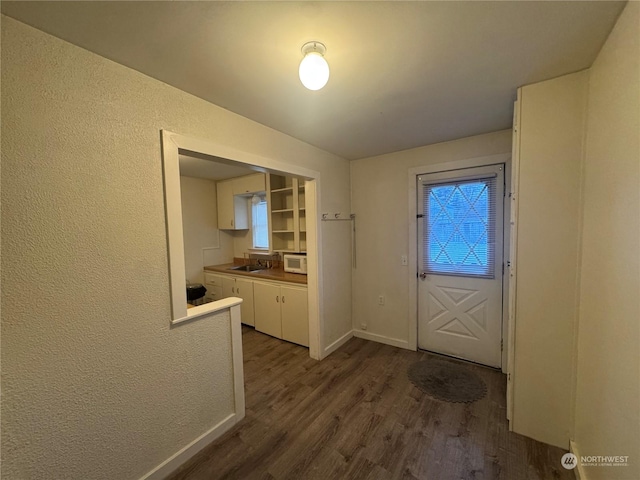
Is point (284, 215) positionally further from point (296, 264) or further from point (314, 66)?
point (314, 66)

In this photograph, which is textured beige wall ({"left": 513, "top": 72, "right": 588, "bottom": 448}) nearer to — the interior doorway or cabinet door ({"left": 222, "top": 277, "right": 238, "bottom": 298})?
the interior doorway

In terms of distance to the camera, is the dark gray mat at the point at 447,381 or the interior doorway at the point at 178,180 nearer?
the interior doorway at the point at 178,180

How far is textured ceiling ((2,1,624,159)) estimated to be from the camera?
100 centimetres

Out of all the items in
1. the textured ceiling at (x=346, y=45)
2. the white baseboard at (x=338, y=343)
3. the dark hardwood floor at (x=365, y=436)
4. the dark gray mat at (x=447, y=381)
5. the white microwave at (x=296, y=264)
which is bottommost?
the dark hardwood floor at (x=365, y=436)

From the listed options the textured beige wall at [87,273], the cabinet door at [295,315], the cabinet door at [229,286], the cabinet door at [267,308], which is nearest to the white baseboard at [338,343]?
the cabinet door at [295,315]

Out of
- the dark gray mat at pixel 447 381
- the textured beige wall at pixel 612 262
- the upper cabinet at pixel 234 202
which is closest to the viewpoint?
the textured beige wall at pixel 612 262

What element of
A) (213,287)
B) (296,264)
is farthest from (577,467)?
(213,287)

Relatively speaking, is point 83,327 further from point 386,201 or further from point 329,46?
point 386,201

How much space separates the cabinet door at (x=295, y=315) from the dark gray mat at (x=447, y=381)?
4.04 feet

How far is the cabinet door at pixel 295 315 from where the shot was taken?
2.92m

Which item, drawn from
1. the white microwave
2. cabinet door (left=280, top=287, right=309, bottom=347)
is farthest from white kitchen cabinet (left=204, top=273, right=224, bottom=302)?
cabinet door (left=280, top=287, right=309, bottom=347)

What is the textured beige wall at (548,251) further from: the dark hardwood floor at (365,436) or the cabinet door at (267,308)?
the cabinet door at (267,308)

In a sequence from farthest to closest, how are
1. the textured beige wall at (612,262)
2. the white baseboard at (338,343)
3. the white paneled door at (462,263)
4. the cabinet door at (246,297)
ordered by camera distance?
1. the cabinet door at (246,297)
2. the white baseboard at (338,343)
3. the white paneled door at (462,263)
4. the textured beige wall at (612,262)

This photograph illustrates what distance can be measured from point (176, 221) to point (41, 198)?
55cm
